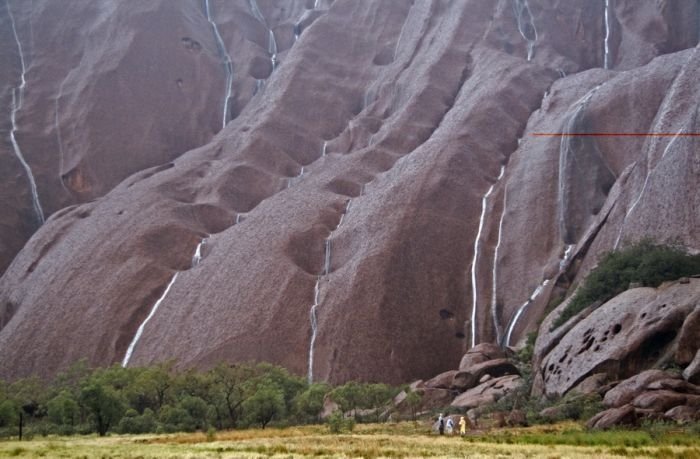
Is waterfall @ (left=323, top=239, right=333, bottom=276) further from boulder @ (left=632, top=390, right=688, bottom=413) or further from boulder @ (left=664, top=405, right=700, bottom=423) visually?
boulder @ (left=664, top=405, right=700, bottom=423)

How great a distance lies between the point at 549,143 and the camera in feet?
224

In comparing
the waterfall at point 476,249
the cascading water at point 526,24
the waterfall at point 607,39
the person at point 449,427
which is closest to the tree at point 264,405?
the person at point 449,427

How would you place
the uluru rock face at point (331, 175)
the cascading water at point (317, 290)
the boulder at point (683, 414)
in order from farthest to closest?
1. the uluru rock face at point (331, 175)
2. the cascading water at point (317, 290)
3. the boulder at point (683, 414)

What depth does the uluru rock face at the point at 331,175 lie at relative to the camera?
58.0 meters

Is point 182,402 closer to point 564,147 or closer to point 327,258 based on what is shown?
point 327,258

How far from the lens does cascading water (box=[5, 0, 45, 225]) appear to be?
86656mm

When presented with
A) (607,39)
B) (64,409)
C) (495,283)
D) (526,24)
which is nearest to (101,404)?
(64,409)

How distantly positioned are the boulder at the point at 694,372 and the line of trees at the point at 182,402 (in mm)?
17636

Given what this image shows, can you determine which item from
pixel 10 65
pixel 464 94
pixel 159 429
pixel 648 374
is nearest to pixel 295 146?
pixel 464 94

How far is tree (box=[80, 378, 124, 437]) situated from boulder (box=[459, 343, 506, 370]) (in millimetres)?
20364

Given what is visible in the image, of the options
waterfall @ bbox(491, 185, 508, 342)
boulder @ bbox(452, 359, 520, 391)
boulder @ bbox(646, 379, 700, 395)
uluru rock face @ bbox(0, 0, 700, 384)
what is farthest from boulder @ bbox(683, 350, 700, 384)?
waterfall @ bbox(491, 185, 508, 342)

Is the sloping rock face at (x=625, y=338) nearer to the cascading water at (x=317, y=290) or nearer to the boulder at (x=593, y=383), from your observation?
the boulder at (x=593, y=383)

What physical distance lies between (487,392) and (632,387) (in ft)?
38.5

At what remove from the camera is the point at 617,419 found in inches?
1206
